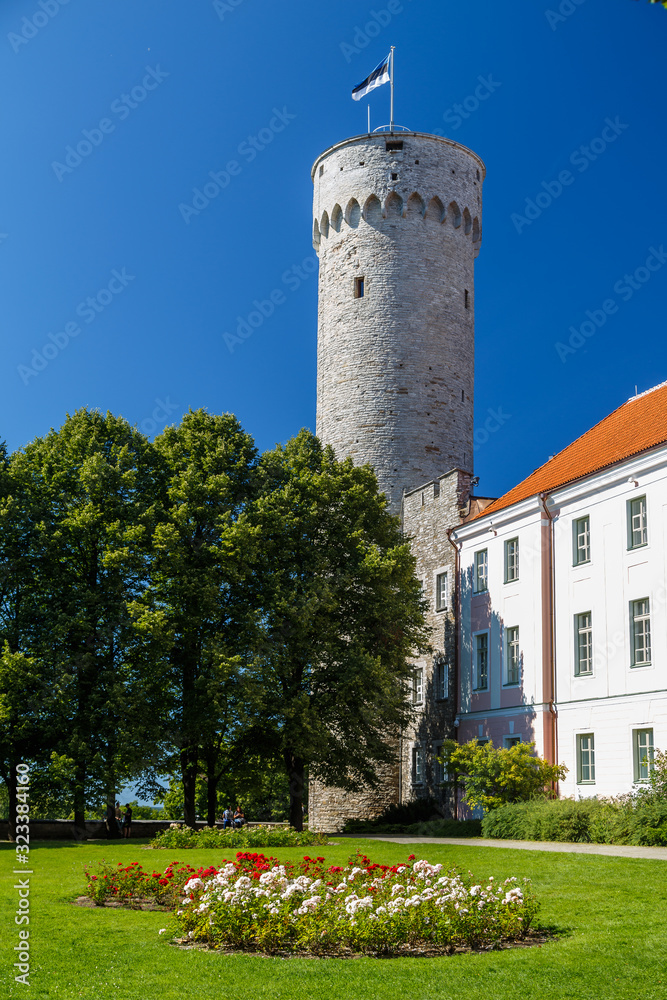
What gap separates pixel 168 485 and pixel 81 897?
1992cm

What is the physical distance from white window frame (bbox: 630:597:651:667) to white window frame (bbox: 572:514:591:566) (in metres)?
2.40

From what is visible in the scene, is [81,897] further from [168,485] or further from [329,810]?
[329,810]

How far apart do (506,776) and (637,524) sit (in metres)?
7.28

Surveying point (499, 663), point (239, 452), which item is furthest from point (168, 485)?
point (499, 663)

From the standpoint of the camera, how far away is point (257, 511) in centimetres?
3069

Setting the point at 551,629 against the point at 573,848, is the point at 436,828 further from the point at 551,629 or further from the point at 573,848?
the point at 573,848

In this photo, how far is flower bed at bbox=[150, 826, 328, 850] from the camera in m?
23.1

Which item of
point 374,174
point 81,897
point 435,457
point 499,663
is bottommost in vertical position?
point 81,897

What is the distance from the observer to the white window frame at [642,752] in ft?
81.3

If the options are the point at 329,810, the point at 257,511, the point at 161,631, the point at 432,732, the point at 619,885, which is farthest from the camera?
the point at 329,810

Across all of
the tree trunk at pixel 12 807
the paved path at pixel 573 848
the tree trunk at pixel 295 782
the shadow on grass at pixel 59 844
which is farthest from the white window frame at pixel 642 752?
the tree trunk at pixel 12 807

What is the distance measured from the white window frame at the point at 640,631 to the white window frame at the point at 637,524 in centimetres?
145

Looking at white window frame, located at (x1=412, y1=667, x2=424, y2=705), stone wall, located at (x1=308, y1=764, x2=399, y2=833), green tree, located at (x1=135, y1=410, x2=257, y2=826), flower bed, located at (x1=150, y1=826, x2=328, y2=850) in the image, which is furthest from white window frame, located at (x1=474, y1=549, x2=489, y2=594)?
flower bed, located at (x1=150, y1=826, x2=328, y2=850)

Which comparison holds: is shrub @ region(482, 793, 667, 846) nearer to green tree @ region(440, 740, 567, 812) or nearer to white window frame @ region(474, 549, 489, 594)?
green tree @ region(440, 740, 567, 812)
